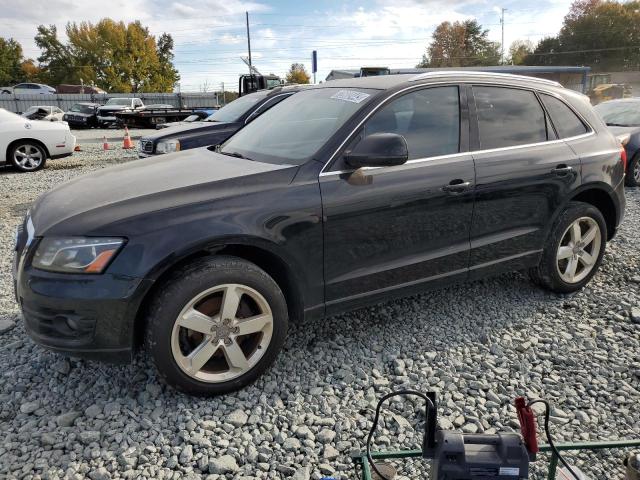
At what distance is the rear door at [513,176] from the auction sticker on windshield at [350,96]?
805 mm

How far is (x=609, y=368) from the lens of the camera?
3.00 m

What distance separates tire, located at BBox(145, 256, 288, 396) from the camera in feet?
8.09

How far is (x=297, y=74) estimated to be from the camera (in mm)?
76875

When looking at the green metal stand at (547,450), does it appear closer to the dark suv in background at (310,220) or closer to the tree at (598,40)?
the dark suv in background at (310,220)

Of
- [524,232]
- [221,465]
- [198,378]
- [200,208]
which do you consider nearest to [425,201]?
[524,232]

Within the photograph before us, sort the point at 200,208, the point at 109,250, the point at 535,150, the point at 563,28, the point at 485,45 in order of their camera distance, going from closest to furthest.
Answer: the point at 109,250, the point at 200,208, the point at 535,150, the point at 563,28, the point at 485,45

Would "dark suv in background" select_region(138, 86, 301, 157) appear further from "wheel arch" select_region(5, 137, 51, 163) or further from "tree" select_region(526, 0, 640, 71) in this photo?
"tree" select_region(526, 0, 640, 71)

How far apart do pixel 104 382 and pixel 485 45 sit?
302 feet

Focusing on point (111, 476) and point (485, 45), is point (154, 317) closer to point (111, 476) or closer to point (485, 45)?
point (111, 476)

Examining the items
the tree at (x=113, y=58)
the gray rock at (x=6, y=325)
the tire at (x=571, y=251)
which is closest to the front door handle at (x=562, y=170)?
the tire at (x=571, y=251)

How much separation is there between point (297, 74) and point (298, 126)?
3061 inches

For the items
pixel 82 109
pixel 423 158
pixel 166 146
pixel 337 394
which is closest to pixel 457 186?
pixel 423 158

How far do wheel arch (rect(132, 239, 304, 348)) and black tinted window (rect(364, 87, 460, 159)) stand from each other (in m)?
1.02

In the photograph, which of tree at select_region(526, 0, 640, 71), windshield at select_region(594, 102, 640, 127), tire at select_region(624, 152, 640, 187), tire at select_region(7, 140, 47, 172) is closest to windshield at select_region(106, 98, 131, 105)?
tire at select_region(7, 140, 47, 172)
